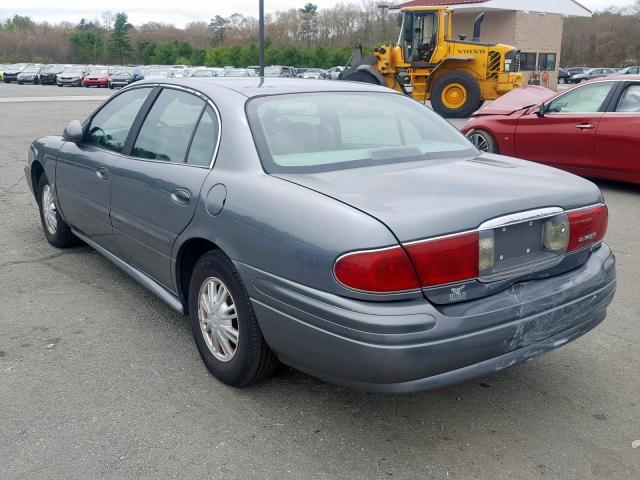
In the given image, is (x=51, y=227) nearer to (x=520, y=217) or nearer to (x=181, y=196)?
(x=181, y=196)

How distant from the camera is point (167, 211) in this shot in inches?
137

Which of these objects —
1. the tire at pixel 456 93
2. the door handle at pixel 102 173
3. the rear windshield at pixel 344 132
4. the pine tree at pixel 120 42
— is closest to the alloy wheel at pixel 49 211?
the door handle at pixel 102 173

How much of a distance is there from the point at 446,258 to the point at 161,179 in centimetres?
174

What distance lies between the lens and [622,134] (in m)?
7.71

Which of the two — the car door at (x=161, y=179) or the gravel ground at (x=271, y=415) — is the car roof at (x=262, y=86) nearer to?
the car door at (x=161, y=179)

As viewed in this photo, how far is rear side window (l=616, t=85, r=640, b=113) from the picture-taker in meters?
7.72

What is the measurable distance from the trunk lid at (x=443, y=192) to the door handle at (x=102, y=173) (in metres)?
1.66

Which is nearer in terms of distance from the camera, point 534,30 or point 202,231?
point 202,231

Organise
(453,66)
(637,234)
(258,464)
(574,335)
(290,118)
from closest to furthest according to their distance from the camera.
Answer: (258,464)
(574,335)
(290,118)
(637,234)
(453,66)

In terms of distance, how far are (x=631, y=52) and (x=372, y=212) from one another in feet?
281

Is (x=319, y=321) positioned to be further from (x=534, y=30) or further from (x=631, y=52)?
(x=631, y=52)

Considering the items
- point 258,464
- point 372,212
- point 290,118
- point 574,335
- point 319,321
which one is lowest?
point 258,464

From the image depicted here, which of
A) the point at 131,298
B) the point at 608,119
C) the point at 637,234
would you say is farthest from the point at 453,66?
the point at 131,298

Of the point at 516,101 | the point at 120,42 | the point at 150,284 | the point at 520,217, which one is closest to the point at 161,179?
the point at 150,284
